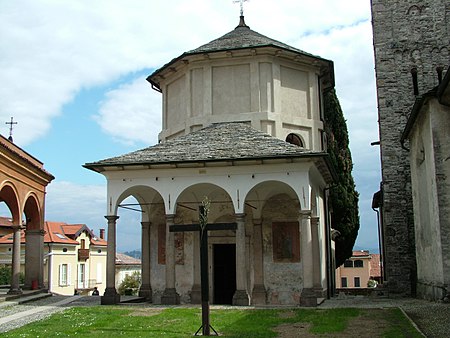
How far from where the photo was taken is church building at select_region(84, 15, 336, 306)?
18.4 meters

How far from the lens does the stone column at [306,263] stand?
1728cm

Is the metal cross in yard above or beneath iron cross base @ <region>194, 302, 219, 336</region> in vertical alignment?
above

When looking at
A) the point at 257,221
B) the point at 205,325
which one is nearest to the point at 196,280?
the point at 257,221

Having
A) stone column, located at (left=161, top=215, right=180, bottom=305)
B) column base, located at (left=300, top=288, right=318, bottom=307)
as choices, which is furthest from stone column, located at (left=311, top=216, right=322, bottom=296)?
stone column, located at (left=161, top=215, right=180, bottom=305)

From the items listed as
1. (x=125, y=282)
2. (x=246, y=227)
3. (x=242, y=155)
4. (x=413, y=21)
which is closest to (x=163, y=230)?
(x=246, y=227)

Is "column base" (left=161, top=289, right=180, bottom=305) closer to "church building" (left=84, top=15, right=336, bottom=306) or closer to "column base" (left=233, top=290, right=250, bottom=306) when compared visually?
"church building" (left=84, top=15, right=336, bottom=306)

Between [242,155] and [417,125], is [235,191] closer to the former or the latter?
[242,155]

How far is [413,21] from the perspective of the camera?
24.2m

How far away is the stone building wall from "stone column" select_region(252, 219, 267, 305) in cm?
567

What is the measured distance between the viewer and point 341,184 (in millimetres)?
31109

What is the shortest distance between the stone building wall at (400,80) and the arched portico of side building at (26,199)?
14610mm

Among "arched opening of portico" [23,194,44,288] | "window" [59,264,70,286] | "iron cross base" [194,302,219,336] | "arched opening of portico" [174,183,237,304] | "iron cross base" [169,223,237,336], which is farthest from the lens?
"window" [59,264,70,286]

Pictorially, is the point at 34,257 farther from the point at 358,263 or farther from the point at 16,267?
the point at 358,263

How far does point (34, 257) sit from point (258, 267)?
10.5 metres
